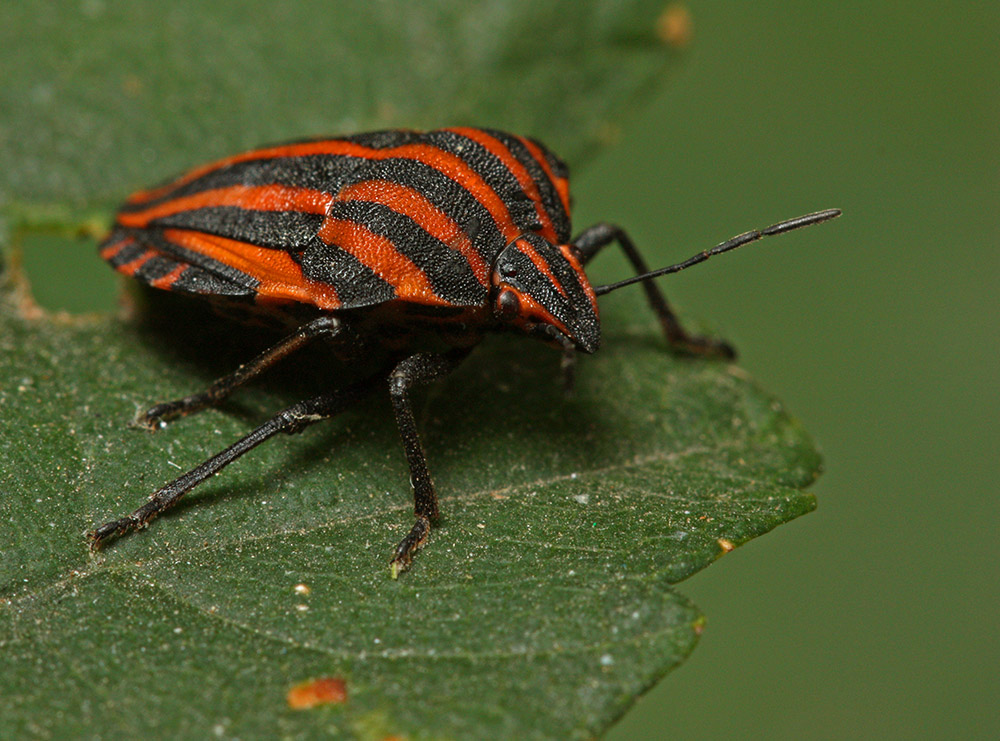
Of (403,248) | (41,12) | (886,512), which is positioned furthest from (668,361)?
(41,12)

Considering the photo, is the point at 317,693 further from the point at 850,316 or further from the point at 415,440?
the point at 850,316

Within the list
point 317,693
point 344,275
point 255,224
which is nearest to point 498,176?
point 344,275

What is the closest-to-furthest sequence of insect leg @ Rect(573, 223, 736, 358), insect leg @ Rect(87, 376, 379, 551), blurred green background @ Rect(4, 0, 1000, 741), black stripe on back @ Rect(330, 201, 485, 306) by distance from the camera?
1. insect leg @ Rect(87, 376, 379, 551)
2. black stripe on back @ Rect(330, 201, 485, 306)
3. insect leg @ Rect(573, 223, 736, 358)
4. blurred green background @ Rect(4, 0, 1000, 741)

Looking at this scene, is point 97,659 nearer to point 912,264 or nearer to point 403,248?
point 403,248

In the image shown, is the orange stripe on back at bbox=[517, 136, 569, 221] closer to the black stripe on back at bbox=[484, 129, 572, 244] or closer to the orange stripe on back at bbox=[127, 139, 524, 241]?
the black stripe on back at bbox=[484, 129, 572, 244]

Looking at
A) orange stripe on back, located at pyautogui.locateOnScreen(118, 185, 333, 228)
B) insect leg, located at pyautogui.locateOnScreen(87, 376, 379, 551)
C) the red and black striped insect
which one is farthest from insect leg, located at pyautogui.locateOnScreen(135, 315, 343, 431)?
orange stripe on back, located at pyautogui.locateOnScreen(118, 185, 333, 228)

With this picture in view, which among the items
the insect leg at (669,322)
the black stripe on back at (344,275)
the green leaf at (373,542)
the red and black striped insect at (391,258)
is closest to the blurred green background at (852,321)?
the insect leg at (669,322)
